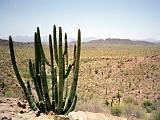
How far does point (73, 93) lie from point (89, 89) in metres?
14.0

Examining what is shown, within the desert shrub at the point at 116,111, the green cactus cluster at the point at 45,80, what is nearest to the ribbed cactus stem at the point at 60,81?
the green cactus cluster at the point at 45,80

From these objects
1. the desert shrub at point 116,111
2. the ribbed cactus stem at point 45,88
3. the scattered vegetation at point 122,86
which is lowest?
the scattered vegetation at point 122,86

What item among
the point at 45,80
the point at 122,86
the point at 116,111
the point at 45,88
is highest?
the point at 45,80

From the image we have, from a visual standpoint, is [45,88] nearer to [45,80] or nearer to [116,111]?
[45,80]

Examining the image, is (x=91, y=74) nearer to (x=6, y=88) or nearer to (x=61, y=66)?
(x=6, y=88)

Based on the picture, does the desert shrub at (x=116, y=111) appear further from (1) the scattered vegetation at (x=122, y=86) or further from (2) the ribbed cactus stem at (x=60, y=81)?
(2) the ribbed cactus stem at (x=60, y=81)

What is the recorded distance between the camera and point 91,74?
3288 centimetres

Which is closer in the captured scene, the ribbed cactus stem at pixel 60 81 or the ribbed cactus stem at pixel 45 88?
the ribbed cactus stem at pixel 60 81

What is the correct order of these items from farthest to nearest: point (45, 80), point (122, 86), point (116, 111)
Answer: point (122, 86)
point (116, 111)
point (45, 80)

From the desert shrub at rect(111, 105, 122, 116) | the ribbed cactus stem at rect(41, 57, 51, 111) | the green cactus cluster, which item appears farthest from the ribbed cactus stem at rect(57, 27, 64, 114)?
the desert shrub at rect(111, 105, 122, 116)

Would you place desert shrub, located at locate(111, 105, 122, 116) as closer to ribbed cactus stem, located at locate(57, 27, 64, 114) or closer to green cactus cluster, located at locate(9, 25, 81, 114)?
green cactus cluster, located at locate(9, 25, 81, 114)

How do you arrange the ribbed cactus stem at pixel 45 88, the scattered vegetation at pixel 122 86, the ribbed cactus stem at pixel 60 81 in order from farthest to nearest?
the scattered vegetation at pixel 122 86 < the ribbed cactus stem at pixel 45 88 < the ribbed cactus stem at pixel 60 81

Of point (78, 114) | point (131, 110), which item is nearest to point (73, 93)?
point (78, 114)

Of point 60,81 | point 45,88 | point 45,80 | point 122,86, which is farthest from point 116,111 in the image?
point 122,86
